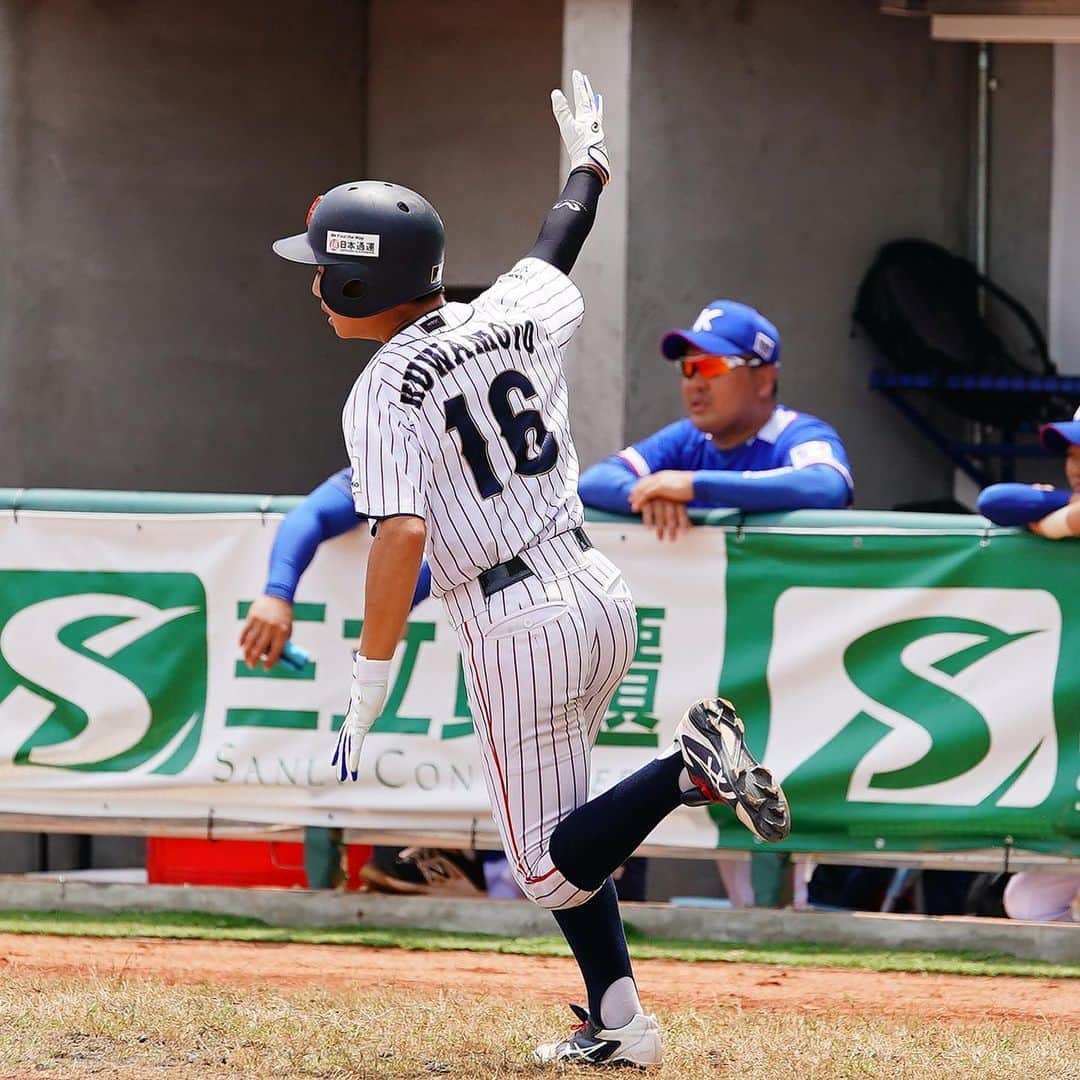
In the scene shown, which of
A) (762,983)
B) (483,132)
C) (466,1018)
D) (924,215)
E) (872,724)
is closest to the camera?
(466,1018)

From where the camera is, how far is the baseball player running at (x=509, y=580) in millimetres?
4051

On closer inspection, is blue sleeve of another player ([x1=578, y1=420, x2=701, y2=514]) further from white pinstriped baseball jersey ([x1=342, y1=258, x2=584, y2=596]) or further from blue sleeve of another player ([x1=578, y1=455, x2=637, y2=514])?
white pinstriped baseball jersey ([x1=342, y1=258, x2=584, y2=596])

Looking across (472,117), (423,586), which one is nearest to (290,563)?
(423,586)

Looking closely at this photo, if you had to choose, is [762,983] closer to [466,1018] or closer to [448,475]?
[466,1018]

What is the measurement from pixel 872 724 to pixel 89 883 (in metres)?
2.57

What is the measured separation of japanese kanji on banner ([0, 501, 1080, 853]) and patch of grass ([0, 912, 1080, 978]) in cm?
32

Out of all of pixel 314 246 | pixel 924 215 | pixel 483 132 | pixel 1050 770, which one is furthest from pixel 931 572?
pixel 483 132

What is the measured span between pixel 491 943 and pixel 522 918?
14cm

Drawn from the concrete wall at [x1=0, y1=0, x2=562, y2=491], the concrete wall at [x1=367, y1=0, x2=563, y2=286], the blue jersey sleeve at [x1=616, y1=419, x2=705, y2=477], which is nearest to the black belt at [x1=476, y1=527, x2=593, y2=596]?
the blue jersey sleeve at [x1=616, y1=419, x2=705, y2=477]

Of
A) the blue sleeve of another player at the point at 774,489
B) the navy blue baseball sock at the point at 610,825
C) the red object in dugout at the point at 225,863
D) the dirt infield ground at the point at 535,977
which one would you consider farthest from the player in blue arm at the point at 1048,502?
the red object in dugout at the point at 225,863

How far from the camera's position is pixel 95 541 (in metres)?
6.26

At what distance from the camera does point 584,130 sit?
493cm

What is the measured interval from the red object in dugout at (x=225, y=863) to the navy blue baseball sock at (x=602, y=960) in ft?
7.64

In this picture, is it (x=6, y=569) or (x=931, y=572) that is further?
(x=6, y=569)
